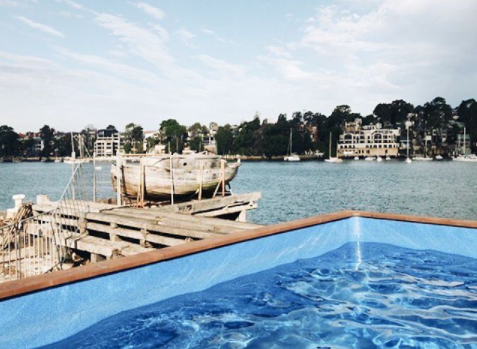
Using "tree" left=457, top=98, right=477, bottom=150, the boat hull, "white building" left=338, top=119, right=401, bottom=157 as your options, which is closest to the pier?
the boat hull

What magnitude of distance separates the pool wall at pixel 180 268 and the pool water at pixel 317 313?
0.22 metres

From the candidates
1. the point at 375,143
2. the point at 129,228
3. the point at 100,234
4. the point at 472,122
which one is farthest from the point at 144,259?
the point at 472,122

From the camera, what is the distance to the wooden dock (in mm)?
9477

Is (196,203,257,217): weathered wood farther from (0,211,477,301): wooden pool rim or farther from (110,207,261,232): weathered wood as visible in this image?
(0,211,477,301): wooden pool rim

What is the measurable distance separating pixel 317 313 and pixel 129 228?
6709mm

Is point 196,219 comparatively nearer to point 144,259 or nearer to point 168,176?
point 144,259

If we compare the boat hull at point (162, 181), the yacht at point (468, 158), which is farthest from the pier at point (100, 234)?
the yacht at point (468, 158)

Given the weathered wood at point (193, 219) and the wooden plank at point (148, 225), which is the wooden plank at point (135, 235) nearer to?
the wooden plank at point (148, 225)

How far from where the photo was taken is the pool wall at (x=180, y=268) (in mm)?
4949

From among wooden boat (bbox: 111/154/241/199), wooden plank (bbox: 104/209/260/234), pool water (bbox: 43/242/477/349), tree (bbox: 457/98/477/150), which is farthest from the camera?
tree (bbox: 457/98/477/150)

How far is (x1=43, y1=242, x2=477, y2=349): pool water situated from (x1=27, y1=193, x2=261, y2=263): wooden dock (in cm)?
195

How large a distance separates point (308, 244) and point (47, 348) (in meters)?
6.01

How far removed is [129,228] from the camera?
38.0 ft

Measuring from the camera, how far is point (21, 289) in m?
4.75
